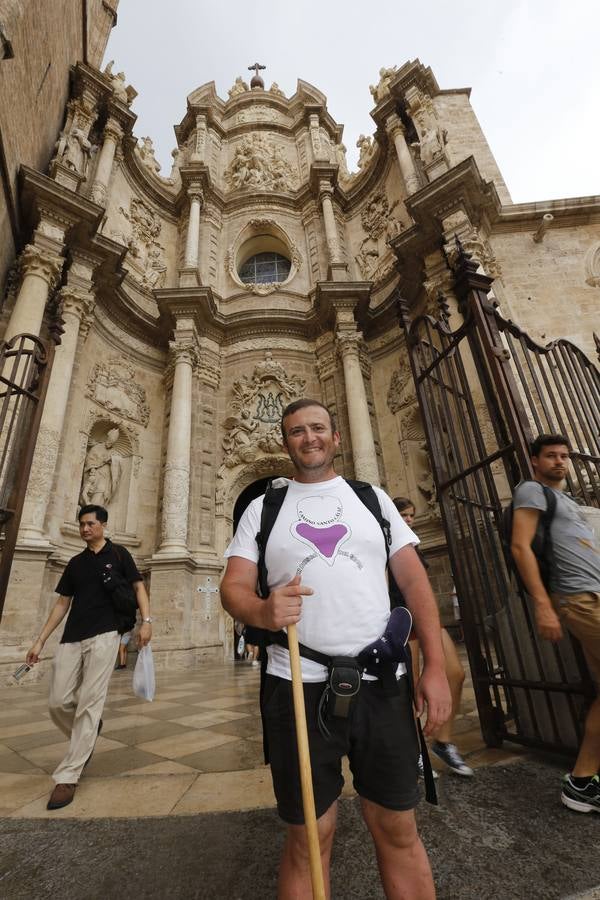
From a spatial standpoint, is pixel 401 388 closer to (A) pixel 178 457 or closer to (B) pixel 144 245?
(A) pixel 178 457

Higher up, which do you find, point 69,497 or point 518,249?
point 518,249

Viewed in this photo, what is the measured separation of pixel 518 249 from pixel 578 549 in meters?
11.1

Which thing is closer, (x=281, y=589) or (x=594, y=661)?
(x=281, y=589)

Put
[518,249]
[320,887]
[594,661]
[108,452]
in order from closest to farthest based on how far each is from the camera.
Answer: [320,887]
[594,661]
[108,452]
[518,249]

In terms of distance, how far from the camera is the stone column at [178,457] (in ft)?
30.1

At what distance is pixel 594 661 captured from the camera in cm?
199

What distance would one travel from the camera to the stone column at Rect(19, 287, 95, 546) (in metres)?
7.04

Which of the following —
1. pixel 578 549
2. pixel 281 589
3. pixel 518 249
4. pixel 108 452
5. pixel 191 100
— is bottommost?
pixel 281 589

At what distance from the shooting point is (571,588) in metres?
1.96

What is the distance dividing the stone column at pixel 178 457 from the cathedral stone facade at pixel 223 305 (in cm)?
5

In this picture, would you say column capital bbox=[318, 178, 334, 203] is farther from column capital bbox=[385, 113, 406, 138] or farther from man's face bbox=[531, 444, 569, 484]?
man's face bbox=[531, 444, 569, 484]

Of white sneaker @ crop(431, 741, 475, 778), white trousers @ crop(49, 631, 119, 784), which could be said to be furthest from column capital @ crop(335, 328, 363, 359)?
white sneaker @ crop(431, 741, 475, 778)

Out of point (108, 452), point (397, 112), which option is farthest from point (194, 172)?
point (108, 452)

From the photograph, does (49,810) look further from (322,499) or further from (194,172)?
(194,172)
